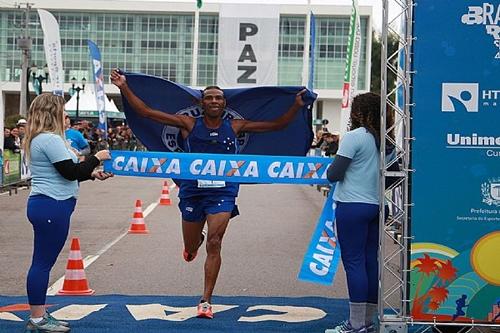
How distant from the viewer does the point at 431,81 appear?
19.4 feet

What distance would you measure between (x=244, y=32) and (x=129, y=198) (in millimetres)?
7586

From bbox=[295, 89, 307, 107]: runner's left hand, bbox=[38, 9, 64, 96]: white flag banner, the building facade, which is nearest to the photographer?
bbox=[295, 89, 307, 107]: runner's left hand

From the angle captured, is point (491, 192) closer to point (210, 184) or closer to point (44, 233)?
point (210, 184)

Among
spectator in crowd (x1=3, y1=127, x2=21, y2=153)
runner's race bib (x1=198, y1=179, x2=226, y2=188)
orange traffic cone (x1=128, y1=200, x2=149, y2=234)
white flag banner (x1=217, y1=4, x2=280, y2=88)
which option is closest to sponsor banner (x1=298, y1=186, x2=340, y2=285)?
runner's race bib (x1=198, y1=179, x2=226, y2=188)

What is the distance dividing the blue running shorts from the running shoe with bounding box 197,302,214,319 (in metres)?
0.78

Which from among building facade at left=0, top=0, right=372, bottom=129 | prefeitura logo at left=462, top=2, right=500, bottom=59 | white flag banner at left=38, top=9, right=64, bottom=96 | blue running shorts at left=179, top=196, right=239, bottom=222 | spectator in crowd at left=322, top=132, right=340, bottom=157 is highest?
building facade at left=0, top=0, right=372, bottom=129

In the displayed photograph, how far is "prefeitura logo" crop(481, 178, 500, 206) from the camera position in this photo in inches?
234

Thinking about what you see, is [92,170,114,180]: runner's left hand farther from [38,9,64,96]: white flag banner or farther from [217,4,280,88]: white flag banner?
[38,9,64,96]: white flag banner

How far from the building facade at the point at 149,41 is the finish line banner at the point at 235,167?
83.3 metres

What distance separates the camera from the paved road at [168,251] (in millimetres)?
9508

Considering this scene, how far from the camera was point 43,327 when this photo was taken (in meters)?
6.60

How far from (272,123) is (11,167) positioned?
60.7ft

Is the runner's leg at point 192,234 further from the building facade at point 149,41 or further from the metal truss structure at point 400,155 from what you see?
the building facade at point 149,41

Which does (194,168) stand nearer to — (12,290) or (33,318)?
(33,318)
